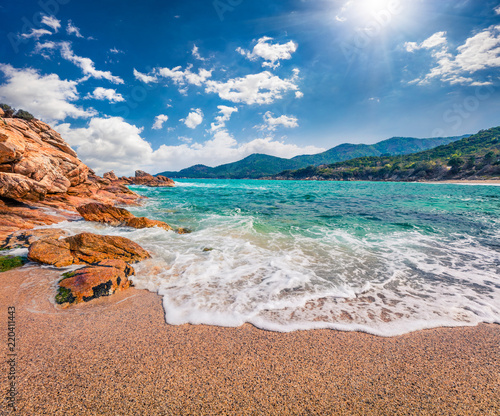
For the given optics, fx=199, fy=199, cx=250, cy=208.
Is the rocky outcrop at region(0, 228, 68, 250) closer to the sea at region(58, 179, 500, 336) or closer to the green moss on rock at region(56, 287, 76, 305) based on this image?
the sea at region(58, 179, 500, 336)

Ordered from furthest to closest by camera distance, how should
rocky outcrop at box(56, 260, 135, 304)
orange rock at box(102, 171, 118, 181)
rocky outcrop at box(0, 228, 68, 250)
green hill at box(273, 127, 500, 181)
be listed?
green hill at box(273, 127, 500, 181) → orange rock at box(102, 171, 118, 181) → rocky outcrop at box(0, 228, 68, 250) → rocky outcrop at box(56, 260, 135, 304)

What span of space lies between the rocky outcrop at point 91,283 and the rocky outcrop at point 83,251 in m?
1.20

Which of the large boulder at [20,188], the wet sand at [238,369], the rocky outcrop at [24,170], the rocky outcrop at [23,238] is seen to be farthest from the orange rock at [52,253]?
the rocky outcrop at [24,170]

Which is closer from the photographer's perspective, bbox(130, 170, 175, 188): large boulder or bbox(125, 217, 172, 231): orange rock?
bbox(125, 217, 172, 231): orange rock

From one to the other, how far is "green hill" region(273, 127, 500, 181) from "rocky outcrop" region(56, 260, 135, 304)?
9556 centimetres

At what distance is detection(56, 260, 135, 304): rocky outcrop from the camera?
4.33m

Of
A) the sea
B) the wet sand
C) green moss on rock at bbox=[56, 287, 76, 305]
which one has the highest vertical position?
green moss on rock at bbox=[56, 287, 76, 305]

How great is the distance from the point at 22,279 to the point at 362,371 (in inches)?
305

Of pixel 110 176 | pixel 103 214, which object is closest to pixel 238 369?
pixel 103 214

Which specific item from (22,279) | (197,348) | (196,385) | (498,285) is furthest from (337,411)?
(22,279)

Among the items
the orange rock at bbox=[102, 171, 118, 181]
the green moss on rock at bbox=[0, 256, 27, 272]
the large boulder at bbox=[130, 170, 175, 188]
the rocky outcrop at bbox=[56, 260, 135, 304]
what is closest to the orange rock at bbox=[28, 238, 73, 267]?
the green moss on rock at bbox=[0, 256, 27, 272]

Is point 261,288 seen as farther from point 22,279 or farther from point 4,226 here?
point 4,226

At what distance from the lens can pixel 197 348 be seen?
10.1 feet

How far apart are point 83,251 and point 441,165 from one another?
112 metres
